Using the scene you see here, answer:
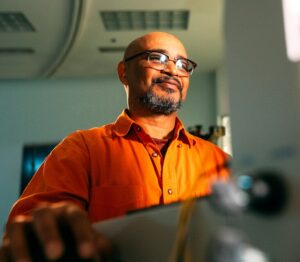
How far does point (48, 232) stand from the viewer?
35 centimetres

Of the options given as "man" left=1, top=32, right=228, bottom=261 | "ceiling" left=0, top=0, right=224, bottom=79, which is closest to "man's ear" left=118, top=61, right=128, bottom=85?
"man" left=1, top=32, right=228, bottom=261

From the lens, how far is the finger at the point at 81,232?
339mm

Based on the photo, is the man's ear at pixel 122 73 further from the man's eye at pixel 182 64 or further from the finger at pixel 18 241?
the finger at pixel 18 241

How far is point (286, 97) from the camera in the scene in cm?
32

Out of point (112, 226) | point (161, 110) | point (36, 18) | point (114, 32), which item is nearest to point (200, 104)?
point (114, 32)

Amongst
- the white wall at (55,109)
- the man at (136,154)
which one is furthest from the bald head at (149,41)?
Answer: the white wall at (55,109)

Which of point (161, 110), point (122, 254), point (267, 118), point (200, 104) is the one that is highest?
point (200, 104)

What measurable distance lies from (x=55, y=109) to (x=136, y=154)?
10.7 feet

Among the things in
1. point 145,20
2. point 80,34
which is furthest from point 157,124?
point 80,34

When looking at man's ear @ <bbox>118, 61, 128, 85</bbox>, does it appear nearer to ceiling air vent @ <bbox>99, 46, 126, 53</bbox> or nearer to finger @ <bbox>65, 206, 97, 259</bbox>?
finger @ <bbox>65, 206, 97, 259</bbox>

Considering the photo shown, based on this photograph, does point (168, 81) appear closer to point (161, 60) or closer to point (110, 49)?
point (161, 60)

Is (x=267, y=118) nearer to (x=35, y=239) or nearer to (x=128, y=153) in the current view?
(x=35, y=239)

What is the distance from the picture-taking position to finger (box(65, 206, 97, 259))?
34 centimetres

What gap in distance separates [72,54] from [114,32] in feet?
2.11
